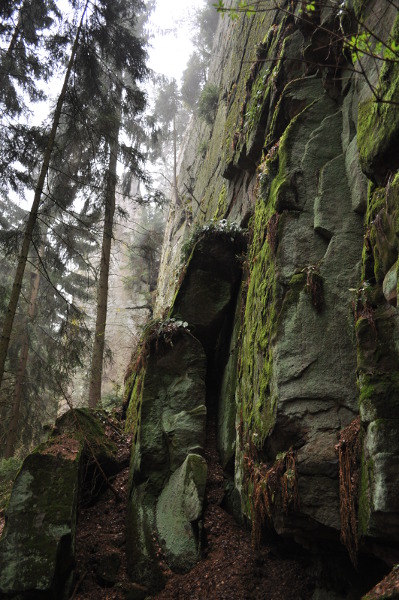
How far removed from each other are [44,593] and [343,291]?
4947 millimetres

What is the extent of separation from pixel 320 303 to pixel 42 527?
14.7 ft

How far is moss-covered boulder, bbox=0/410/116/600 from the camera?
16.4 feet

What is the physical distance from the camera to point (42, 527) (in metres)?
5.41

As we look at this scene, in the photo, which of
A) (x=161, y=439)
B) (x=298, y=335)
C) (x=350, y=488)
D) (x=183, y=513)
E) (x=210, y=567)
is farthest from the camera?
(x=161, y=439)

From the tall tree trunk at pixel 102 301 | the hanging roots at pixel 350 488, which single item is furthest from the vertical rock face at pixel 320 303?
the tall tree trunk at pixel 102 301

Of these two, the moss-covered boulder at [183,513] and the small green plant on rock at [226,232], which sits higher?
the small green plant on rock at [226,232]

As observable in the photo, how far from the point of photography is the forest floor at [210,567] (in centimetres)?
493

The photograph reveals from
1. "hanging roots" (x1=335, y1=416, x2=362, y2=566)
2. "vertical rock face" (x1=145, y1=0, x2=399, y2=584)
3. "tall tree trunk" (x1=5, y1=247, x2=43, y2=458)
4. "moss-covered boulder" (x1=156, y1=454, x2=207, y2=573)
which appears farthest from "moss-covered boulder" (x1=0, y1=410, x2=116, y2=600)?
"tall tree trunk" (x1=5, y1=247, x2=43, y2=458)

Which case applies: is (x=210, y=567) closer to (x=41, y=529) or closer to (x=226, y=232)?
(x=41, y=529)

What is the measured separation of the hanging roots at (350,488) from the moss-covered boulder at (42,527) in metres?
3.50

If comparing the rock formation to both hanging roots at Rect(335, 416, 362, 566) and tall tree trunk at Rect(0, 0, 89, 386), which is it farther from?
tall tree trunk at Rect(0, 0, 89, 386)

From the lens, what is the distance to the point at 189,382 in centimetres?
757

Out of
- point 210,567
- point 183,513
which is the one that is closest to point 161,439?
point 183,513

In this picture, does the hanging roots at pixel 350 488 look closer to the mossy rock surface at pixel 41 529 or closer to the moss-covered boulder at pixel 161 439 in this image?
the moss-covered boulder at pixel 161 439
